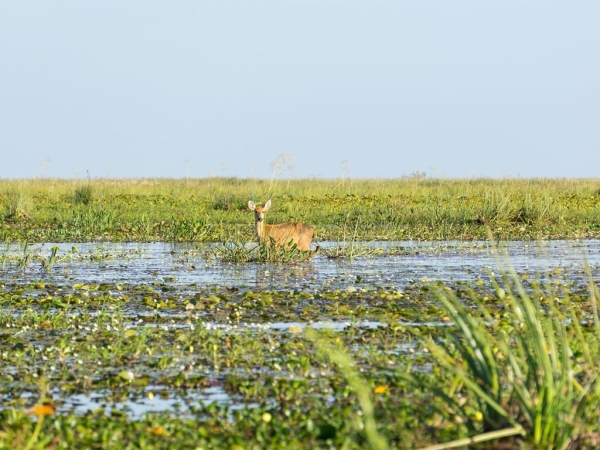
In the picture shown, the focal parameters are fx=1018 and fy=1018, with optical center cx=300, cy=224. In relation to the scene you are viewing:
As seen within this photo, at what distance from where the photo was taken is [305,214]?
24.9 metres

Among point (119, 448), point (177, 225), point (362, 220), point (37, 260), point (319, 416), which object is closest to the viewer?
point (119, 448)

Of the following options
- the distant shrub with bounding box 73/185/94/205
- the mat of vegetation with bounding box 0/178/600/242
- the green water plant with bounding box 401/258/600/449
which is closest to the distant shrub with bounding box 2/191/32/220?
the mat of vegetation with bounding box 0/178/600/242

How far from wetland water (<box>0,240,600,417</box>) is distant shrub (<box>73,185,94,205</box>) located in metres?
10.1

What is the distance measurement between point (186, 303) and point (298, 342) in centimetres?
259

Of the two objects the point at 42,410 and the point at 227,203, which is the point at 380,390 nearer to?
the point at 42,410

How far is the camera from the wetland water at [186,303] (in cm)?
690

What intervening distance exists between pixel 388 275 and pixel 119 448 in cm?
857

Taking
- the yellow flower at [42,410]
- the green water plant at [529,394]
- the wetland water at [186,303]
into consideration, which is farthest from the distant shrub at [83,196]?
the green water plant at [529,394]

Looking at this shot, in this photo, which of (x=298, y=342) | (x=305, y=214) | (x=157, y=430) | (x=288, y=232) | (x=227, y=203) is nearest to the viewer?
(x=157, y=430)

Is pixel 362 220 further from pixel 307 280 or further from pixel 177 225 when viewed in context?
pixel 307 280

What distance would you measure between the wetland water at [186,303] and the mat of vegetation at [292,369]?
3cm

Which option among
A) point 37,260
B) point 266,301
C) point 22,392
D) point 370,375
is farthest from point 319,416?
point 37,260

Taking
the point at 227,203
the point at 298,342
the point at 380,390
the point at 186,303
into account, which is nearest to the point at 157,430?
the point at 380,390

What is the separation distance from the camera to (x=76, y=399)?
21.5ft
